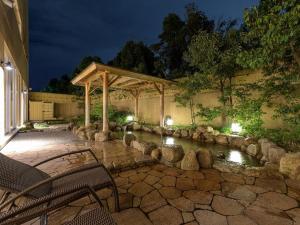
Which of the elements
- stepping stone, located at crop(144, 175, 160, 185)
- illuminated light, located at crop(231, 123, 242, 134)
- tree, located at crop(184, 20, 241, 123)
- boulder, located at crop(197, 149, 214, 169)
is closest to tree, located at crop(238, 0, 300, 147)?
illuminated light, located at crop(231, 123, 242, 134)

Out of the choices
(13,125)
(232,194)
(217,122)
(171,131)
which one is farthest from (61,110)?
(232,194)

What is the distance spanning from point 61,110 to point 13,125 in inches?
324

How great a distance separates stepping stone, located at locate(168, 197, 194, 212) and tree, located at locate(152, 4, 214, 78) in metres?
10.9

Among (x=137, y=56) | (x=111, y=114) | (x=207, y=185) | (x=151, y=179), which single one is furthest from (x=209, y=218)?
(x=137, y=56)

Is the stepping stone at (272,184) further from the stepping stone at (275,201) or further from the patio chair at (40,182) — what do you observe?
the patio chair at (40,182)

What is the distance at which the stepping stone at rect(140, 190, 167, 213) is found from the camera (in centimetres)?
211

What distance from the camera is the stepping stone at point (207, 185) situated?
259 cm

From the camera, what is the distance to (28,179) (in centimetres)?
171

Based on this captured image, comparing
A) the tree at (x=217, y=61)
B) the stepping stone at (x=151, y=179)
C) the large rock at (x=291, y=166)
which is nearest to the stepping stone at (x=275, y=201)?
the large rock at (x=291, y=166)

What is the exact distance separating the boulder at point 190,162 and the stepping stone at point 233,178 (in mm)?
502

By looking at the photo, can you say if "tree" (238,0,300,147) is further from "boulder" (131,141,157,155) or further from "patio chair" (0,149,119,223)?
"patio chair" (0,149,119,223)

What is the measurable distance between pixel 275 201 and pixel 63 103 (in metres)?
16.6

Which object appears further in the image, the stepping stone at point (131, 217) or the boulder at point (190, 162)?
the boulder at point (190, 162)

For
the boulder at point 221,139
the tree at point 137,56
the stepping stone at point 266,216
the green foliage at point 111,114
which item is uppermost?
the tree at point 137,56
